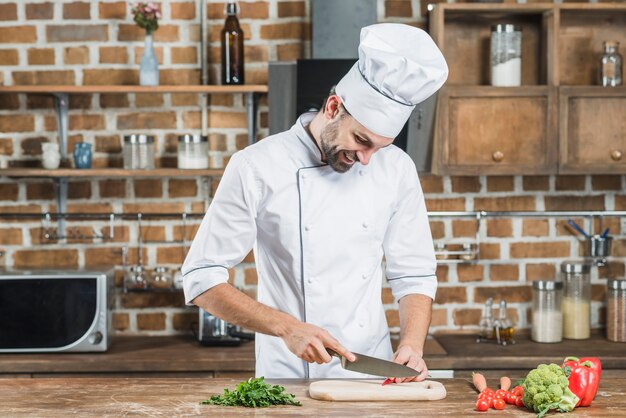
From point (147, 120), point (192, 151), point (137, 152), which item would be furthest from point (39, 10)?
point (192, 151)

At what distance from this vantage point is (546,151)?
3.63 meters

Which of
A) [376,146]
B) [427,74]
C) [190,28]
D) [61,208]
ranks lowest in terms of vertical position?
[61,208]

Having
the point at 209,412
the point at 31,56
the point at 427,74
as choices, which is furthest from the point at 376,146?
the point at 31,56

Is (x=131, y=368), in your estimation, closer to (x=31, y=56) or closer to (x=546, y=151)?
(x=31, y=56)

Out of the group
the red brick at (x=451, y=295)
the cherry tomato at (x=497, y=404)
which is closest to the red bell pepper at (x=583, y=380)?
the cherry tomato at (x=497, y=404)

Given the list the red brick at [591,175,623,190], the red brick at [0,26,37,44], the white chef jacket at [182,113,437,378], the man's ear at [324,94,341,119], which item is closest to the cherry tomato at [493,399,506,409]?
the white chef jacket at [182,113,437,378]

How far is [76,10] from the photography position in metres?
3.81

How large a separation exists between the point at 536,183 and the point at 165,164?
162cm

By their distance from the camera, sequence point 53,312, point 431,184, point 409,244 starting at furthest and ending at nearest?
point 431,184, point 53,312, point 409,244

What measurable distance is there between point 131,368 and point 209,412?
4.83ft

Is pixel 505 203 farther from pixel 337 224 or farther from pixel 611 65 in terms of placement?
pixel 337 224

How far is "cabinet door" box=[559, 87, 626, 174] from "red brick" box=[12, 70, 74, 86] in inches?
81.6

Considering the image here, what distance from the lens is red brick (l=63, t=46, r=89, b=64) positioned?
151 inches

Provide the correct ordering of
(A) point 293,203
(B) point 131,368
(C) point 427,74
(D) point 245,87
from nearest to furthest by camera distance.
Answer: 1. (C) point 427,74
2. (A) point 293,203
3. (B) point 131,368
4. (D) point 245,87
